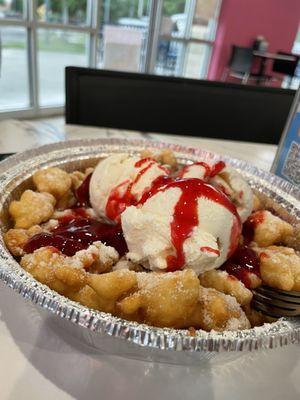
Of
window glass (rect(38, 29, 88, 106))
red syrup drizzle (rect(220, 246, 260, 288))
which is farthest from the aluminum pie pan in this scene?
window glass (rect(38, 29, 88, 106))

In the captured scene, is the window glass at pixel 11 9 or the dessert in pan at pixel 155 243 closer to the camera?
the dessert in pan at pixel 155 243

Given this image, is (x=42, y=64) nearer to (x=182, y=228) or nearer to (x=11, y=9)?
(x=11, y=9)

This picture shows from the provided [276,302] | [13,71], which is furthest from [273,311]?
[13,71]

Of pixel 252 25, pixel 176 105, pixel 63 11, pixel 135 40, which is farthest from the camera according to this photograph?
pixel 252 25

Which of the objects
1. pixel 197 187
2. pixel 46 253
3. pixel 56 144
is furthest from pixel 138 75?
pixel 46 253

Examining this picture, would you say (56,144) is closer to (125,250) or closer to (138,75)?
(125,250)

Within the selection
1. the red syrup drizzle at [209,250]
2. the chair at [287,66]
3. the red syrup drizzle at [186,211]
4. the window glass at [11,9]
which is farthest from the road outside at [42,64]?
the red syrup drizzle at [209,250]

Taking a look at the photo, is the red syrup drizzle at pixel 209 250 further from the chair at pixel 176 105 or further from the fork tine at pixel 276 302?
the chair at pixel 176 105
